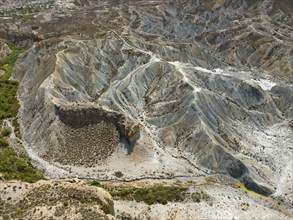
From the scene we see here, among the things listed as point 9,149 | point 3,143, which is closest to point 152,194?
point 9,149

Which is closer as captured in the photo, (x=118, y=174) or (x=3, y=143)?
(x=118, y=174)

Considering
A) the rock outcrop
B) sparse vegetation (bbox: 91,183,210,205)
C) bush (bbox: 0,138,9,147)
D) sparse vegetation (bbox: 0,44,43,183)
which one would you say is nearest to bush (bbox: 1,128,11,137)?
sparse vegetation (bbox: 0,44,43,183)

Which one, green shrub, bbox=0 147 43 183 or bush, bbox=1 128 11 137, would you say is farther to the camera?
bush, bbox=1 128 11 137

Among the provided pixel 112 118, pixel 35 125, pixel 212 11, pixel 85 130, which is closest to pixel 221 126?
pixel 112 118

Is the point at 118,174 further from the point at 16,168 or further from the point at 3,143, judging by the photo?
the point at 3,143

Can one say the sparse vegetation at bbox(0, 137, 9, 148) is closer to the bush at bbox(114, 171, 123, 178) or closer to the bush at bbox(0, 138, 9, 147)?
the bush at bbox(0, 138, 9, 147)

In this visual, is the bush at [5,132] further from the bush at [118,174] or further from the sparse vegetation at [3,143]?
the bush at [118,174]

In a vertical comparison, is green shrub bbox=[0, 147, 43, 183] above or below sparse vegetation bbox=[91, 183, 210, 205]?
below

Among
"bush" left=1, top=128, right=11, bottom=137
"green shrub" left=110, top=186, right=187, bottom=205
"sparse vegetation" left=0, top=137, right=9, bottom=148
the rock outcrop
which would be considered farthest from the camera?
"bush" left=1, top=128, right=11, bottom=137
